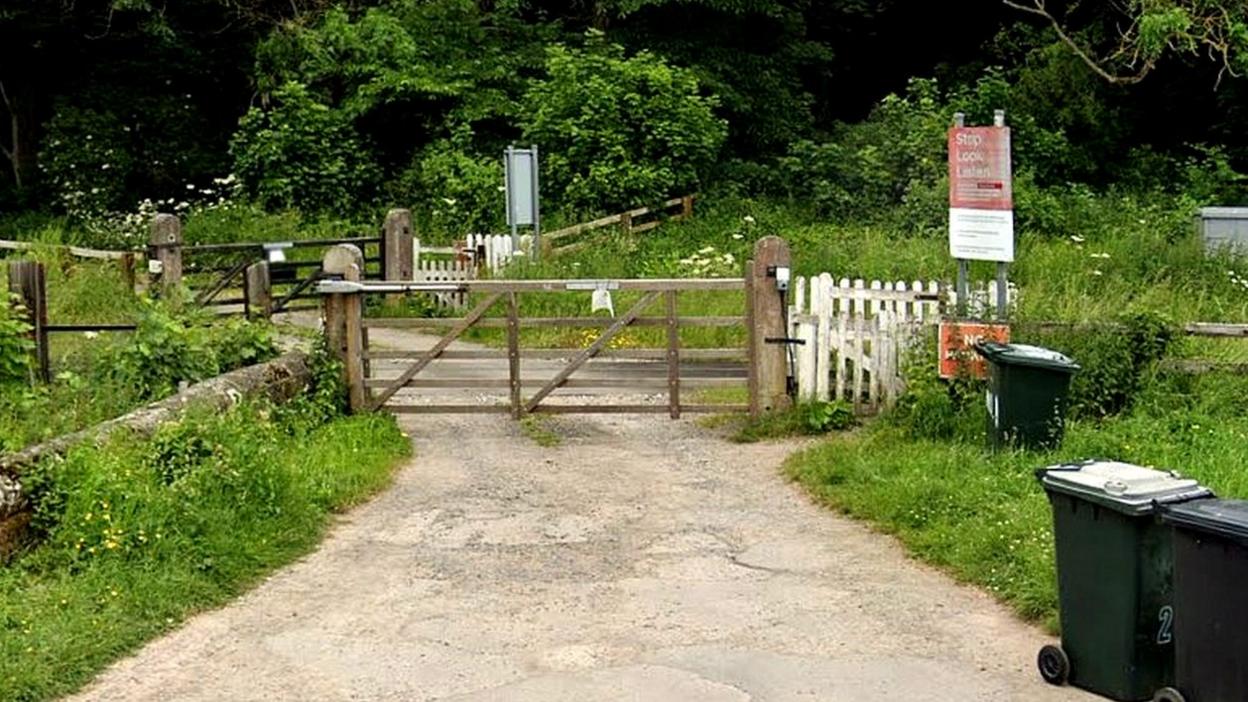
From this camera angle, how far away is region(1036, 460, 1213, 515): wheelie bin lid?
228 inches

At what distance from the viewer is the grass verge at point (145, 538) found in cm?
673

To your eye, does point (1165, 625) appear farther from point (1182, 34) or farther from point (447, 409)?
point (1182, 34)

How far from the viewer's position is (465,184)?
87.9 ft

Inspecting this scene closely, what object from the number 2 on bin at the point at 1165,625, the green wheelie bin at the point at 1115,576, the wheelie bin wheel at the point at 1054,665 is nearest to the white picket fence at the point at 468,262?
the wheelie bin wheel at the point at 1054,665

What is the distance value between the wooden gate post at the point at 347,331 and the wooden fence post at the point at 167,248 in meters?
6.10

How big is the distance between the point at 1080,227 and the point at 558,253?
918cm

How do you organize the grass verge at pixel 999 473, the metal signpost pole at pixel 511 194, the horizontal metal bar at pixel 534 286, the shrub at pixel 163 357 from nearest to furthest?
the grass verge at pixel 999 473 < the shrub at pixel 163 357 < the horizontal metal bar at pixel 534 286 < the metal signpost pole at pixel 511 194

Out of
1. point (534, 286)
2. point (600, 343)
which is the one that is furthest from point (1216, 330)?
point (534, 286)

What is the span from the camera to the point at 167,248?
1886 centimetres

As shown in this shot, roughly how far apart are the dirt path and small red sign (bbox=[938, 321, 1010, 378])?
1759mm

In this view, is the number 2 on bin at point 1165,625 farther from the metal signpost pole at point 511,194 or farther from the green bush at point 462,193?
the green bush at point 462,193

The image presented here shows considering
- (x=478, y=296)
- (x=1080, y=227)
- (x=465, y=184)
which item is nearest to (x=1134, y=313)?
(x=478, y=296)

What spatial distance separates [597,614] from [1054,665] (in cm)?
242

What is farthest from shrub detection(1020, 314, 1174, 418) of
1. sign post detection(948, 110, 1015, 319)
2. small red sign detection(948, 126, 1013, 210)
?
small red sign detection(948, 126, 1013, 210)
